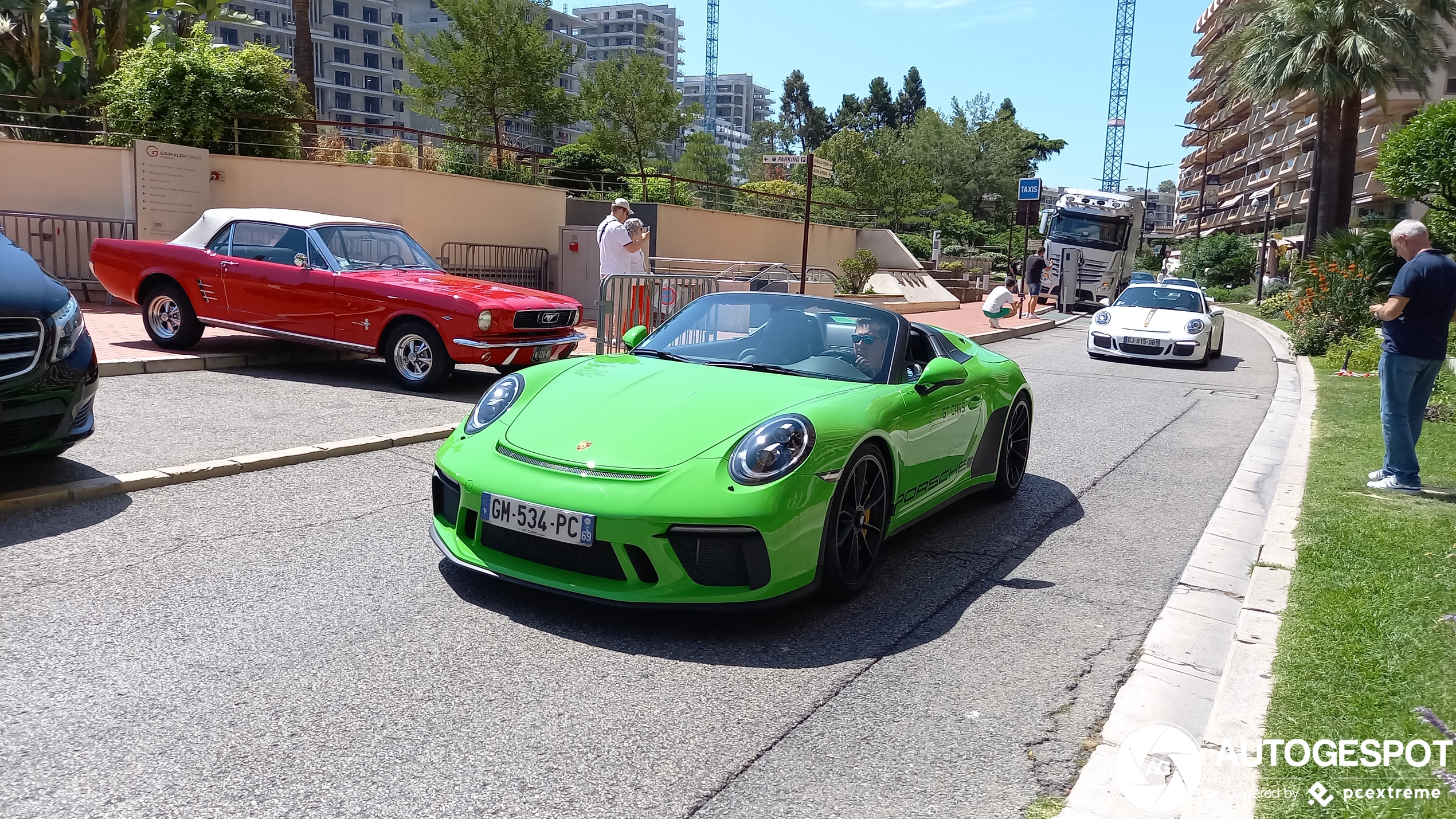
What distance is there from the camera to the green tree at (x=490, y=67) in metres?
32.6

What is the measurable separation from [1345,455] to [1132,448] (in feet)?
5.09

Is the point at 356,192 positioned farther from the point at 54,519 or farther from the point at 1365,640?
the point at 1365,640

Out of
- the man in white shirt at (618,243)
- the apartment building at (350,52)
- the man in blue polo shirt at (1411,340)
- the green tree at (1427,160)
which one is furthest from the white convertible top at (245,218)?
the apartment building at (350,52)

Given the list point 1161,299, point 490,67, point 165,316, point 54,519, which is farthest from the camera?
point 490,67

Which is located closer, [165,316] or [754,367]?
[754,367]

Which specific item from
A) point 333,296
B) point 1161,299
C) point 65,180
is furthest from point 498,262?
point 1161,299

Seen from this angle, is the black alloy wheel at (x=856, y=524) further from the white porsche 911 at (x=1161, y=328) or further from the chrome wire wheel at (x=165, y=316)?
the white porsche 911 at (x=1161, y=328)

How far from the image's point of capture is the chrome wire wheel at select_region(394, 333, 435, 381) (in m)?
9.75

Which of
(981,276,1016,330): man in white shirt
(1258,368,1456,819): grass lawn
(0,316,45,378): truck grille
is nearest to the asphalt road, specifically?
(1258,368,1456,819): grass lawn

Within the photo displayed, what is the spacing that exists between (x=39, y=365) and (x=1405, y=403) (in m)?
7.86

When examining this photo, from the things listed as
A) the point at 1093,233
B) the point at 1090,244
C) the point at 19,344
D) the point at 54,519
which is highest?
the point at 1093,233

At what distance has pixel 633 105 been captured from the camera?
38625 millimetres

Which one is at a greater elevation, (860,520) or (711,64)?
(711,64)

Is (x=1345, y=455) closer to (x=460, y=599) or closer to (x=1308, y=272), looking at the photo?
(x=460, y=599)
